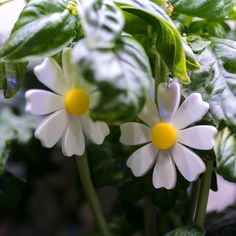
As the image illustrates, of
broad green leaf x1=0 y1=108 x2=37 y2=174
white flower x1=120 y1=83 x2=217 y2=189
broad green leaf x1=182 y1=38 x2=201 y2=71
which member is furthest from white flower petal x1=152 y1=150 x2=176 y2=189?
broad green leaf x1=0 y1=108 x2=37 y2=174

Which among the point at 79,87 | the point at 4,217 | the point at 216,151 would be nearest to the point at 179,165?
the point at 216,151

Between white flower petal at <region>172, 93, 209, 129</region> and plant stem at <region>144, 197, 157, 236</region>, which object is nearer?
white flower petal at <region>172, 93, 209, 129</region>

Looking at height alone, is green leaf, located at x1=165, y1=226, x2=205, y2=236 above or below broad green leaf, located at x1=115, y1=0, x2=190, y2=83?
below

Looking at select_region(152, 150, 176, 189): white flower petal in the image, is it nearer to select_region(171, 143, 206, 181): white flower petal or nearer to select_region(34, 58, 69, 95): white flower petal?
select_region(171, 143, 206, 181): white flower petal

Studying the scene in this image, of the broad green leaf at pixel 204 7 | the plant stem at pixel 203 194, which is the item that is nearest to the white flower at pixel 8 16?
the broad green leaf at pixel 204 7

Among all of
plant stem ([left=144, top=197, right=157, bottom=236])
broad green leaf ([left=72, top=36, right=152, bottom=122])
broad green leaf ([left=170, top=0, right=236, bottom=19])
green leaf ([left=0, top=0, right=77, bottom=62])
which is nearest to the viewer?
broad green leaf ([left=72, top=36, right=152, bottom=122])

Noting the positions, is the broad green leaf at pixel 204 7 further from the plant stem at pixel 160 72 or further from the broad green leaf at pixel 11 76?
the broad green leaf at pixel 11 76

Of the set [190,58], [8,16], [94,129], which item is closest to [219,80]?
[190,58]

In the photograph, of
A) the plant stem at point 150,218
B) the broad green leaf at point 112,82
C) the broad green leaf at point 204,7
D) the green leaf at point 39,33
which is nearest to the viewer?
the broad green leaf at point 112,82
